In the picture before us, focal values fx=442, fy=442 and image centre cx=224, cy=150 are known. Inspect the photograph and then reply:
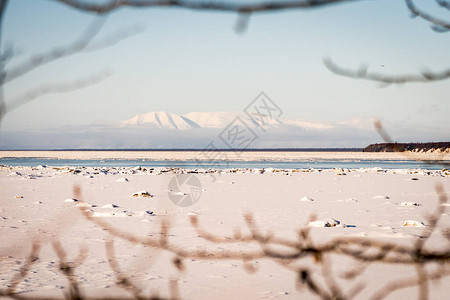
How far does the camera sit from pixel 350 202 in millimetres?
12945

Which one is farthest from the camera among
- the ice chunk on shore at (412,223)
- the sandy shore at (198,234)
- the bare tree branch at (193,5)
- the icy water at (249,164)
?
the icy water at (249,164)

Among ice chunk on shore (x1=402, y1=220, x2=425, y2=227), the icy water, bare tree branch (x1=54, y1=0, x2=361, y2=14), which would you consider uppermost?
the icy water

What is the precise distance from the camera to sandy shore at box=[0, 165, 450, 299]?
5312 mm

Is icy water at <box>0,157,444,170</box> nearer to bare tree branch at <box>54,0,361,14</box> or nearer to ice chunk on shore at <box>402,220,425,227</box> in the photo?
ice chunk on shore at <box>402,220,425,227</box>

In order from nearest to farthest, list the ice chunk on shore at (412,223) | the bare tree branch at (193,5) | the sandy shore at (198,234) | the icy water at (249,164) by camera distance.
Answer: the bare tree branch at (193,5)
the sandy shore at (198,234)
the ice chunk on shore at (412,223)
the icy water at (249,164)

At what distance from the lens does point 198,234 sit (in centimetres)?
772

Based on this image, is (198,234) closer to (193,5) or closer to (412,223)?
(412,223)

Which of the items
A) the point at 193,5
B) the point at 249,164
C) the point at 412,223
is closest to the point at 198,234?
the point at 412,223

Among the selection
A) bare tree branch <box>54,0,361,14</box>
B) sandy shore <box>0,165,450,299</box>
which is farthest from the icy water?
bare tree branch <box>54,0,361,14</box>

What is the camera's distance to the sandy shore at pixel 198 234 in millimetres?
5312

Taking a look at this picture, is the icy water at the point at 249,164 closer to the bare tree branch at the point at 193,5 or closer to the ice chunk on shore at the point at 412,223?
the ice chunk on shore at the point at 412,223

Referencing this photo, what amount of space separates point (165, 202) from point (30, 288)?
7.79m

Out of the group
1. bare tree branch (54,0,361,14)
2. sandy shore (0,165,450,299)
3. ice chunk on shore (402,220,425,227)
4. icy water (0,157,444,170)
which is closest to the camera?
bare tree branch (54,0,361,14)

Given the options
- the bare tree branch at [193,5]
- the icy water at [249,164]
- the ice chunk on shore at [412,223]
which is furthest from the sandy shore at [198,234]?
the icy water at [249,164]
